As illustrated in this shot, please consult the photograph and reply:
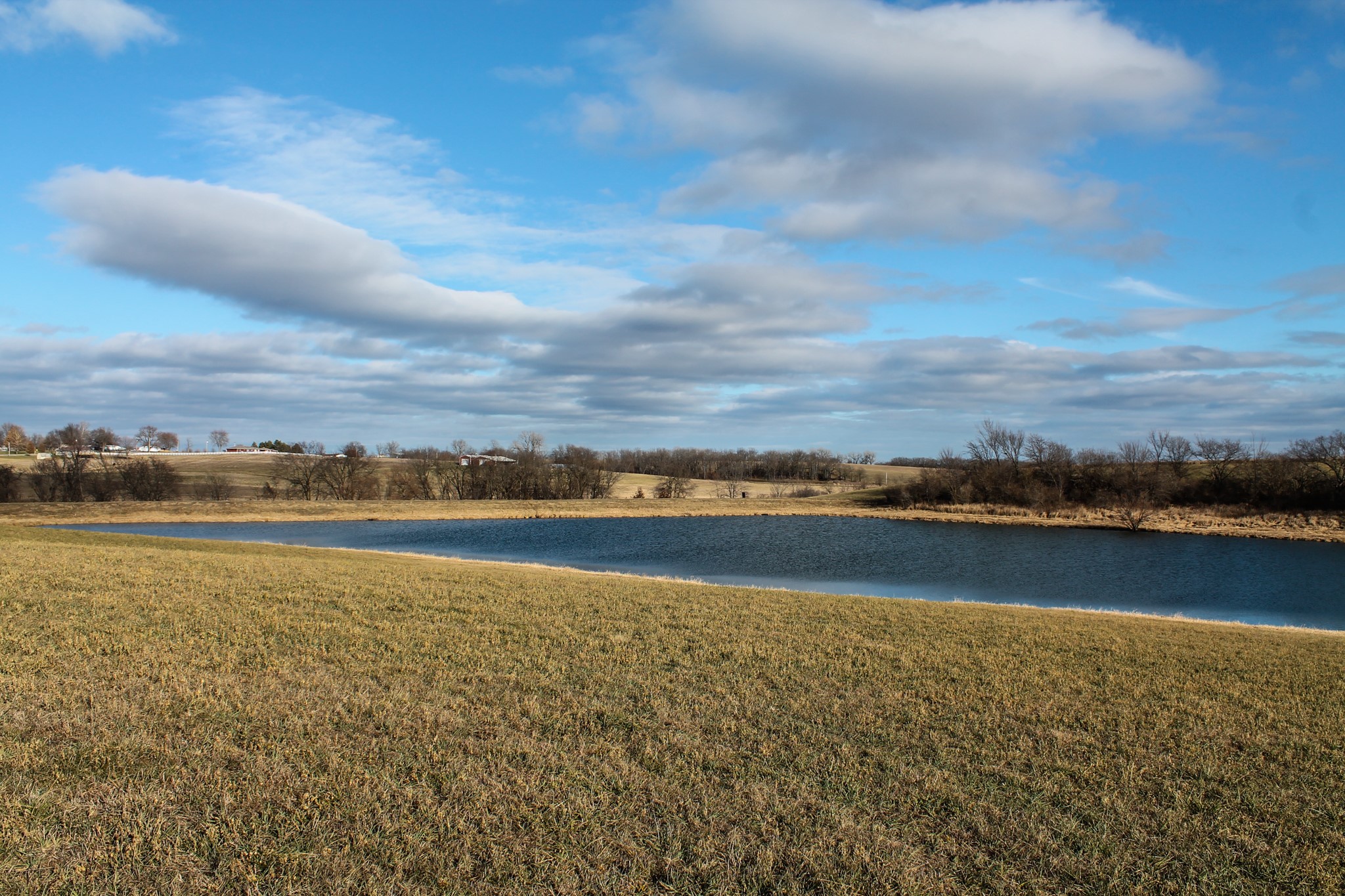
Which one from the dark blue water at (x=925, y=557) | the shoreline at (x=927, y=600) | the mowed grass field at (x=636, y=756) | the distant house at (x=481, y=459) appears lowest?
the dark blue water at (x=925, y=557)

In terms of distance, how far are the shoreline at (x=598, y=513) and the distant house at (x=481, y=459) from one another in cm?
1415

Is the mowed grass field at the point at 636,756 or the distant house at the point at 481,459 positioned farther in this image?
the distant house at the point at 481,459

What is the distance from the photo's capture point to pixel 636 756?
20.0 ft

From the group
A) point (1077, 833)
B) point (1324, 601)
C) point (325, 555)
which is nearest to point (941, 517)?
point (1324, 601)

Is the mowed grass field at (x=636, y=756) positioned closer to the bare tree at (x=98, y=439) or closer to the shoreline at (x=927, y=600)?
the shoreline at (x=927, y=600)

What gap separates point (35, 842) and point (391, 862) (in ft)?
7.20

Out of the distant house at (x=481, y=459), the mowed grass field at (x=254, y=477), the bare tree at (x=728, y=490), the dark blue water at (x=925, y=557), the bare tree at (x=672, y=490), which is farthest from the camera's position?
the bare tree at (x=728, y=490)

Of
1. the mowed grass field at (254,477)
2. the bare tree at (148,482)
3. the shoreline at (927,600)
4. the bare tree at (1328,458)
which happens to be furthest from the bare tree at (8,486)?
the bare tree at (1328,458)

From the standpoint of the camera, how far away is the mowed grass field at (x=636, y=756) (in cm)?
454

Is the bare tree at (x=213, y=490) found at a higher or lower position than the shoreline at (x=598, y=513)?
higher

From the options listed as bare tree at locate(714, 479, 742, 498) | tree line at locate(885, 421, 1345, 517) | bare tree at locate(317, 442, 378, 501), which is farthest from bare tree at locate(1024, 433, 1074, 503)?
bare tree at locate(317, 442, 378, 501)

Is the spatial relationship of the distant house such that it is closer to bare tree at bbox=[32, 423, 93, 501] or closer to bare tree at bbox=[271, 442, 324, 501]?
bare tree at bbox=[271, 442, 324, 501]

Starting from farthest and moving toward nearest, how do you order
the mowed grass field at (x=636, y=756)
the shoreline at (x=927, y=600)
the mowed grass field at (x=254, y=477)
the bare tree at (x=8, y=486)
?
1. the mowed grass field at (x=254, y=477)
2. the bare tree at (x=8, y=486)
3. the shoreline at (x=927, y=600)
4. the mowed grass field at (x=636, y=756)

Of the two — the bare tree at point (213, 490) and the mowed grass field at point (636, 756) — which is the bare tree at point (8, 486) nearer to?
the bare tree at point (213, 490)
